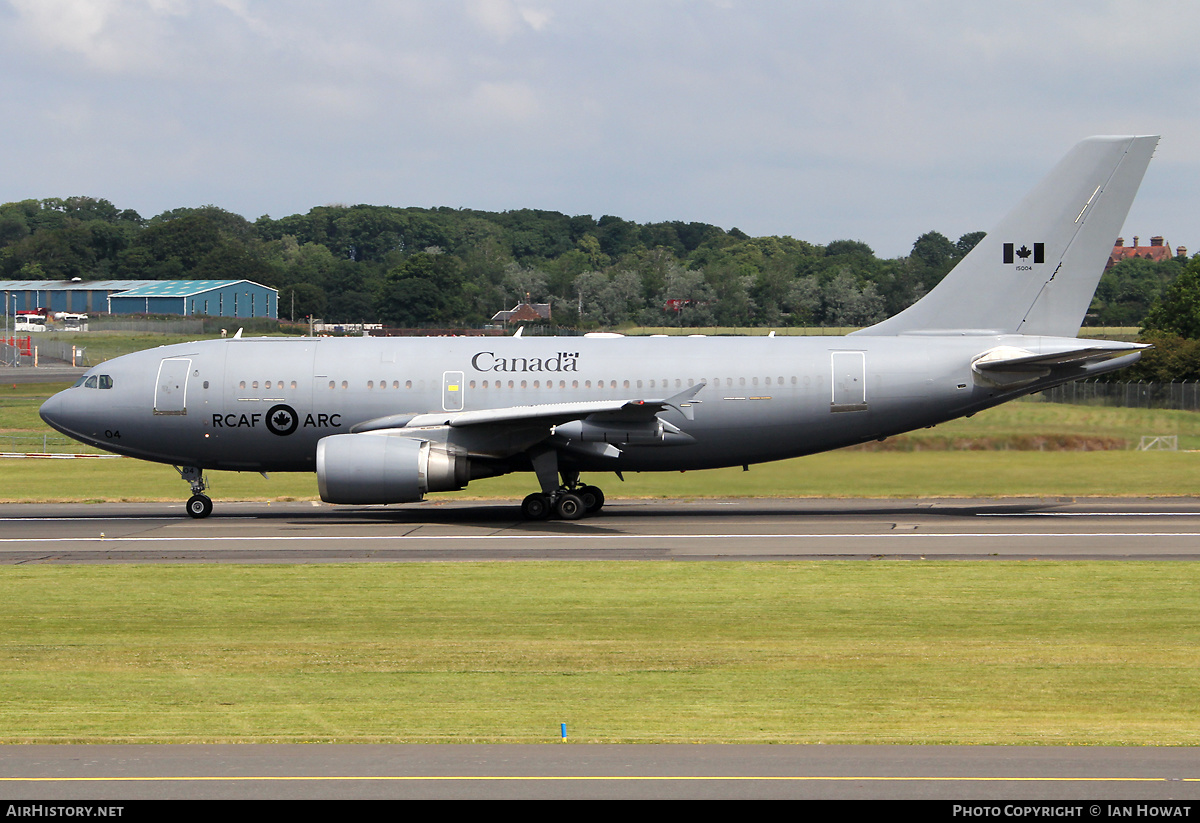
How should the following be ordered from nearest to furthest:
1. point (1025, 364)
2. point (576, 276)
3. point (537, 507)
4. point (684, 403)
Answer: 1. point (1025, 364)
2. point (684, 403)
3. point (537, 507)
4. point (576, 276)

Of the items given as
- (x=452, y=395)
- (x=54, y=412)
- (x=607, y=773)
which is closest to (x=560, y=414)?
(x=452, y=395)

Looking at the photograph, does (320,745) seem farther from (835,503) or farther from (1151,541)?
(835,503)

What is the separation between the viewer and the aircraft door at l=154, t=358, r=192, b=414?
3161cm

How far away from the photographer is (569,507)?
100ft

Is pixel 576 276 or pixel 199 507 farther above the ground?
pixel 576 276

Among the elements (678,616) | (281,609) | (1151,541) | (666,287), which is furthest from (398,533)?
(666,287)

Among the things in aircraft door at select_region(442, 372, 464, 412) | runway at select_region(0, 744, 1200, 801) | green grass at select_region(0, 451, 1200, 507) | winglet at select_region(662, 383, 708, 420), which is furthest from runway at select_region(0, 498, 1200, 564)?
runway at select_region(0, 744, 1200, 801)

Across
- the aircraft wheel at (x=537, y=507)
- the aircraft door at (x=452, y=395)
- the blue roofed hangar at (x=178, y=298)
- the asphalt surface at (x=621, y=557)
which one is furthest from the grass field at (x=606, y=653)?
the blue roofed hangar at (x=178, y=298)

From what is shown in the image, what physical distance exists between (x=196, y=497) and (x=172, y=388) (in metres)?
2.89

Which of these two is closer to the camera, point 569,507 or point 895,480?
point 569,507

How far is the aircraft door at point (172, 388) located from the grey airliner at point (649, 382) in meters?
0.03

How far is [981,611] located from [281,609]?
10601 mm

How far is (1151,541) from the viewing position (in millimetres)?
25734

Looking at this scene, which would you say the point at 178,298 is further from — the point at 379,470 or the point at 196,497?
the point at 379,470
